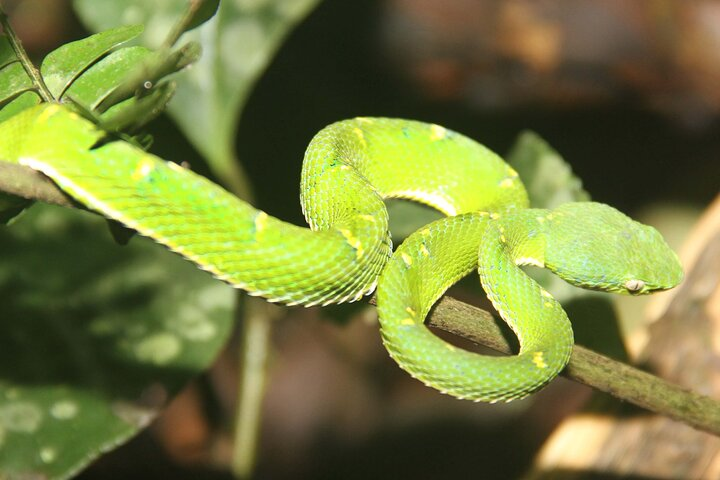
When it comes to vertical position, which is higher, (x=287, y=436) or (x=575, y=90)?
(x=575, y=90)

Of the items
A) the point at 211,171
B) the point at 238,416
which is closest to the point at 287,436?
the point at 238,416

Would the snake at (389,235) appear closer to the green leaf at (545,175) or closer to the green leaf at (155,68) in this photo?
the green leaf at (155,68)

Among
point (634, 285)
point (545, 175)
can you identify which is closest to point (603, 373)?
point (634, 285)

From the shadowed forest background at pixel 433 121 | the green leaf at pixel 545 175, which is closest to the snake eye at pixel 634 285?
the green leaf at pixel 545 175

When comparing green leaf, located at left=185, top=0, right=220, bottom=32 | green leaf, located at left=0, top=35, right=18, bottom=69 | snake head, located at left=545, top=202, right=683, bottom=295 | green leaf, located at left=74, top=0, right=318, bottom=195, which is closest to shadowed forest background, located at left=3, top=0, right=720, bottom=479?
green leaf, located at left=74, top=0, right=318, bottom=195

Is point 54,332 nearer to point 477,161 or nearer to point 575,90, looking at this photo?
point 477,161

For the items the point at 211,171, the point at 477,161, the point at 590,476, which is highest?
the point at 477,161

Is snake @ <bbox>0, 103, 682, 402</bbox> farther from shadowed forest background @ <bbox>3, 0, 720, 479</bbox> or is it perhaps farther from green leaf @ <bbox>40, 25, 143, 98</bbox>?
shadowed forest background @ <bbox>3, 0, 720, 479</bbox>
